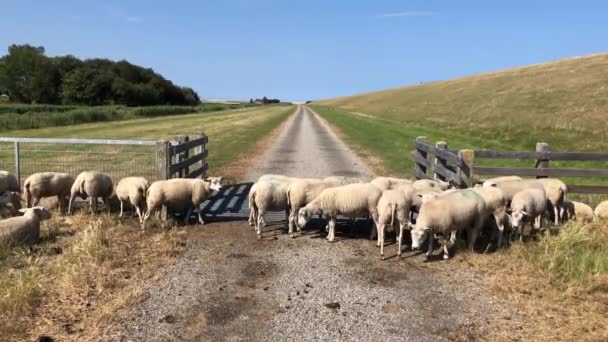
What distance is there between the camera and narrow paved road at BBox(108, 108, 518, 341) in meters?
5.43

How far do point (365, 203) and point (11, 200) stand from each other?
24.0ft

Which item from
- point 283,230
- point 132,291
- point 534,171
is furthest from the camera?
point 534,171

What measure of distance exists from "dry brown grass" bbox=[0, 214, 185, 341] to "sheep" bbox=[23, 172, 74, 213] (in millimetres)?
1148

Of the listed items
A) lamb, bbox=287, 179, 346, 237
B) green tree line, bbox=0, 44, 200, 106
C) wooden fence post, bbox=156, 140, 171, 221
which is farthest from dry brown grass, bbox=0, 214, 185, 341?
green tree line, bbox=0, 44, 200, 106

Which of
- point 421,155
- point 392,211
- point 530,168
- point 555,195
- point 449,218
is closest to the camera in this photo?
point 449,218

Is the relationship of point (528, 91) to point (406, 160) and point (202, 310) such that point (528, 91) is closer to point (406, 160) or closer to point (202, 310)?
point (406, 160)

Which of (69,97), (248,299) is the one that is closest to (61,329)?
(248,299)

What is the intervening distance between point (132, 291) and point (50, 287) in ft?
3.65

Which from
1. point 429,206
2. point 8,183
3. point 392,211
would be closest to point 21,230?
point 8,183

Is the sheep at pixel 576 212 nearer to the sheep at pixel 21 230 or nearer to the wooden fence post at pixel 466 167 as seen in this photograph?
the wooden fence post at pixel 466 167

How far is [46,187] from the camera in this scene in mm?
10430

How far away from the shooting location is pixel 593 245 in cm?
805

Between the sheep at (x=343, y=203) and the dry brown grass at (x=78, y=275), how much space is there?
243cm

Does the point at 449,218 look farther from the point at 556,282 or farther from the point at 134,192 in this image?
the point at 134,192
